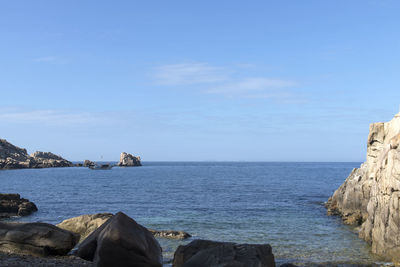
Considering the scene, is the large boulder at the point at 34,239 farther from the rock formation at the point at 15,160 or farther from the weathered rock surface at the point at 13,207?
the rock formation at the point at 15,160

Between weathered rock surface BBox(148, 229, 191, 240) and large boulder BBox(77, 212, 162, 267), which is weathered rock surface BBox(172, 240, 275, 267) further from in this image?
weathered rock surface BBox(148, 229, 191, 240)

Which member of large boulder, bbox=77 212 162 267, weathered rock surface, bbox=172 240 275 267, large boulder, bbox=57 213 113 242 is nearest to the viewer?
weathered rock surface, bbox=172 240 275 267

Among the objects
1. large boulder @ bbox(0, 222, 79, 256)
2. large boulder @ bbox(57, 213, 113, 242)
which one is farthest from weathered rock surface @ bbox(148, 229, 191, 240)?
large boulder @ bbox(0, 222, 79, 256)

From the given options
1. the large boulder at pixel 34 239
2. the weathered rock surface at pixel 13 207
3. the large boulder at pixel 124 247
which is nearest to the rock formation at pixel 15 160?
the weathered rock surface at pixel 13 207

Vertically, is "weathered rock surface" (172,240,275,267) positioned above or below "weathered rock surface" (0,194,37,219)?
above

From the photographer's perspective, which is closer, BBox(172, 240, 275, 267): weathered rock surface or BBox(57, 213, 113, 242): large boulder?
BBox(172, 240, 275, 267): weathered rock surface

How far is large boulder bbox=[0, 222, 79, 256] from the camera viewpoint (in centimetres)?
1694

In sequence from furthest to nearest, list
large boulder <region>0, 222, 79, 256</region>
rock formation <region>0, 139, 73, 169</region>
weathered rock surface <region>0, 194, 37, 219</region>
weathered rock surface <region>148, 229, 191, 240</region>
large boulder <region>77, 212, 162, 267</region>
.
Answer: rock formation <region>0, 139, 73, 169</region>
weathered rock surface <region>0, 194, 37, 219</region>
weathered rock surface <region>148, 229, 191, 240</region>
large boulder <region>0, 222, 79, 256</region>
large boulder <region>77, 212, 162, 267</region>

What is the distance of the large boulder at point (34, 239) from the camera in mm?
16938

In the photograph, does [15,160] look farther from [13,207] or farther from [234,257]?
[234,257]

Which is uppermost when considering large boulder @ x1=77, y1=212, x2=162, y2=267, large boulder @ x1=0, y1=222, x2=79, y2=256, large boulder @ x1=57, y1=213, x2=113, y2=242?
large boulder @ x1=77, y1=212, x2=162, y2=267

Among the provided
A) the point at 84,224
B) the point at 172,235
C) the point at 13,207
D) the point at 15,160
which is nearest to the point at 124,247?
the point at 84,224

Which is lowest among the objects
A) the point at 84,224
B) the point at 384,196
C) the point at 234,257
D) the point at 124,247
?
the point at 84,224

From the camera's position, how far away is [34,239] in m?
17.1
